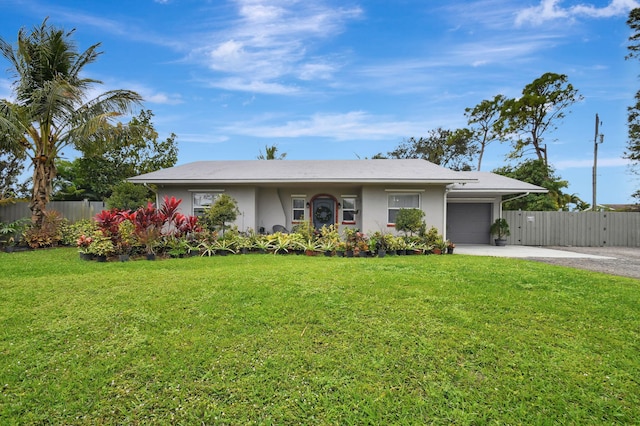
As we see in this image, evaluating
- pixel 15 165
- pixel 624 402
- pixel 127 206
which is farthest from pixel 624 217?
pixel 15 165

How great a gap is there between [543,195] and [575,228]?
4.36m

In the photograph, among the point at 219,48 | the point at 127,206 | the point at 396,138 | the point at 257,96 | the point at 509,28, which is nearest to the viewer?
the point at 509,28

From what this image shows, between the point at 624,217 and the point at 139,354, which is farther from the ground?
the point at 624,217

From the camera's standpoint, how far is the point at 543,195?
1844 cm

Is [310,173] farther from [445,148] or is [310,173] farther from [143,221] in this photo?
[445,148]

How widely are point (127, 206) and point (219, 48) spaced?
21.3 ft

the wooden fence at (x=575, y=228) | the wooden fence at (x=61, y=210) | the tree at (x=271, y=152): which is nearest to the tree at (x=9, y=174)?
the wooden fence at (x=61, y=210)

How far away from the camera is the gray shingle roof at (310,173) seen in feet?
36.7

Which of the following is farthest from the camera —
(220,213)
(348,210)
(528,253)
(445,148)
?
(445,148)

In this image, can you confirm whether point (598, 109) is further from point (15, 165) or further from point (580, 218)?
point (15, 165)

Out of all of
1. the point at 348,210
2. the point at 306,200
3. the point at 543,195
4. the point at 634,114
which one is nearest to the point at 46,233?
the point at 306,200

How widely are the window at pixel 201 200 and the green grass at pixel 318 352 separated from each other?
7037mm

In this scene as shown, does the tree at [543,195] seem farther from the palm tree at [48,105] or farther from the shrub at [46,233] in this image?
the shrub at [46,233]

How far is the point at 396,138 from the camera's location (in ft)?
92.2
